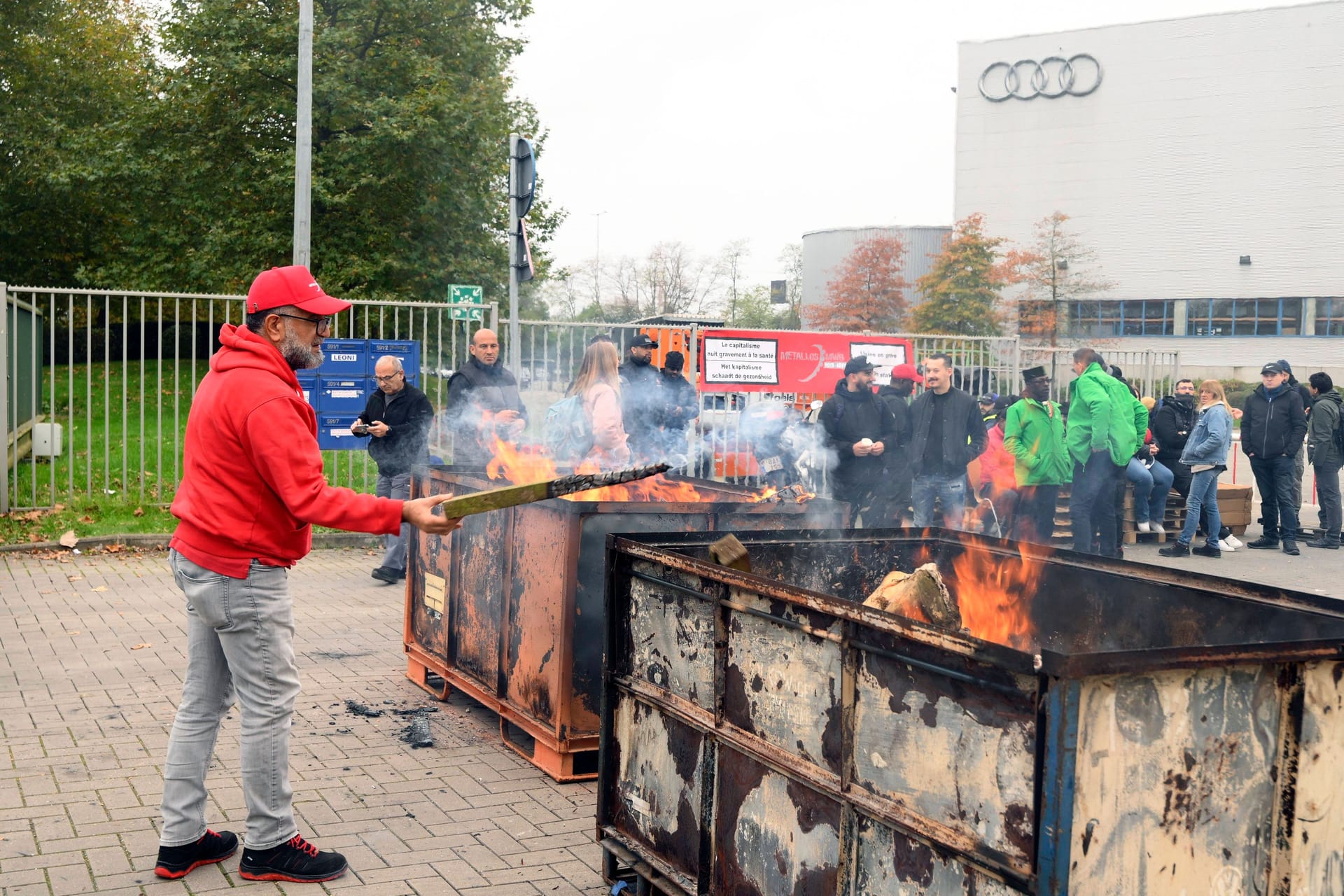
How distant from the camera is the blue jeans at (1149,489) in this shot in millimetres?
13016

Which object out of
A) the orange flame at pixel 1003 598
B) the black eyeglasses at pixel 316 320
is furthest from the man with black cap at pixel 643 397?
the black eyeglasses at pixel 316 320

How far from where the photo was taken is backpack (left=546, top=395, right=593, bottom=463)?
743cm

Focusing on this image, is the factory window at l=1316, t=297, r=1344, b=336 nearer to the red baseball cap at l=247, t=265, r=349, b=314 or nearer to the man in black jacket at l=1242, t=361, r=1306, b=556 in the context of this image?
the man in black jacket at l=1242, t=361, r=1306, b=556

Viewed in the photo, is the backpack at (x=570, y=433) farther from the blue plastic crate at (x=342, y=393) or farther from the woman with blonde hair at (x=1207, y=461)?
the woman with blonde hair at (x=1207, y=461)

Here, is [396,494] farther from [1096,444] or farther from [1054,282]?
[1054,282]

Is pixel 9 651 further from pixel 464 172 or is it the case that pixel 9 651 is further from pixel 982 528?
pixel 464 172

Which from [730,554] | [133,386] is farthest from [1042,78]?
[730,554]

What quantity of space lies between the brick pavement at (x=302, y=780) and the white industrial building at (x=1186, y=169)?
45.5m

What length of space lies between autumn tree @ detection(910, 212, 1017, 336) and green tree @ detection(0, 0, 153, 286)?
31808mm

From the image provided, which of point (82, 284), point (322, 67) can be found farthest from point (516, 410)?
point (82, 284)

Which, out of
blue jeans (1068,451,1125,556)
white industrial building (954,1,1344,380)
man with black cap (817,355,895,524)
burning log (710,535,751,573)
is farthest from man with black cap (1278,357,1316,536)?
white industrial building (954,1,1344,380)

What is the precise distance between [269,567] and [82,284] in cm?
3008

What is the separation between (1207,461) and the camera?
41.8 feet

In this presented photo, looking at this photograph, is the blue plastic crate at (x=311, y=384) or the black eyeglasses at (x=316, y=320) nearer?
the black eyeglasses at (x=316, y=320)
